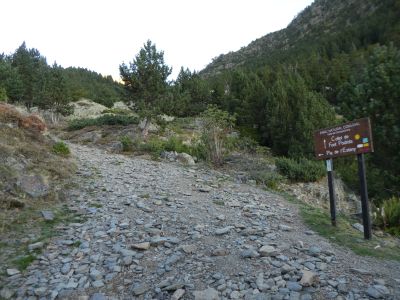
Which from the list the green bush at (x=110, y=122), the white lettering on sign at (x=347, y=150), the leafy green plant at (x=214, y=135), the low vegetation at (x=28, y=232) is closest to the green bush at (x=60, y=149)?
the low vegetation at (x=28, y=232)

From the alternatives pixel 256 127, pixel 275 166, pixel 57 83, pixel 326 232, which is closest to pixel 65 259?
pixel 326 232

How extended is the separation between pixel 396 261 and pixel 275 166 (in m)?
11.1

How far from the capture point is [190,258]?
5.88m

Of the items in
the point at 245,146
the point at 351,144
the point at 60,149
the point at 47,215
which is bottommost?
the point at 47,215

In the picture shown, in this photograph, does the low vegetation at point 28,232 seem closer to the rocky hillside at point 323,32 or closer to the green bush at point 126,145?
the green bush at point 126,145

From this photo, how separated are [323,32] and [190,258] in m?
123

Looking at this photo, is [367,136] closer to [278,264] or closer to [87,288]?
[278,264]

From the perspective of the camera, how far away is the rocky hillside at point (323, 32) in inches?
3228

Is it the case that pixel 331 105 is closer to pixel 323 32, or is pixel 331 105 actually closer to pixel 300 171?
pixel 300 171

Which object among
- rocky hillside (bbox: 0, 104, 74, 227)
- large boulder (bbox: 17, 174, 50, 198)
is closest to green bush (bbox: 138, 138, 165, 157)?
rocky hillside (bbox: 0, 104, 74, 227)

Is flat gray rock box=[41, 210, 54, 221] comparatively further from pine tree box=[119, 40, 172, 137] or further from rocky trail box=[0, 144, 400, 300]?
pine tree box=[119, 40, 172, 137]

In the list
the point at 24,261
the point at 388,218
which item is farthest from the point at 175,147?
the point at 24,261

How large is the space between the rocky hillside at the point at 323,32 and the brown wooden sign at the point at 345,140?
70041 millimetres

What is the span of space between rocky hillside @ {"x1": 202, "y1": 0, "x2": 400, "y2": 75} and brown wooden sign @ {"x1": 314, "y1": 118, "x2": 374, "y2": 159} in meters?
70.0
